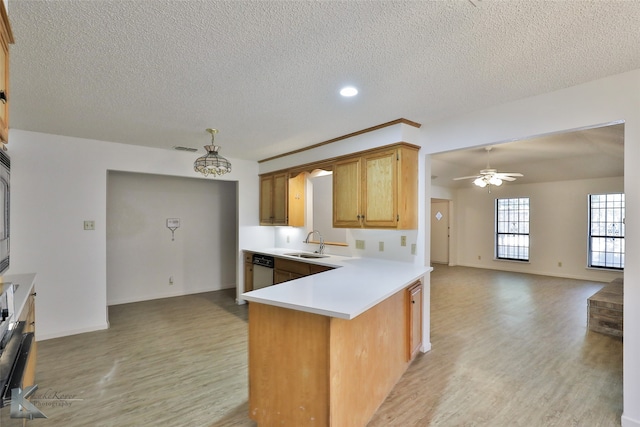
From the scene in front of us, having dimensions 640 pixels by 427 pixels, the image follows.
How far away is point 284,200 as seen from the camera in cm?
466

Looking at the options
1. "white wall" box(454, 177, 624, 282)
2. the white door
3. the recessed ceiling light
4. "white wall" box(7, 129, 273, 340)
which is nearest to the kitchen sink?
the recessed ceiling light

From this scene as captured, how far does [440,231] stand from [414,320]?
23.2 ft

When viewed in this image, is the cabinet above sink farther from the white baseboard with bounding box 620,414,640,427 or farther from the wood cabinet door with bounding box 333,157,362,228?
the white baseboard with bounding box 620,414,640,427

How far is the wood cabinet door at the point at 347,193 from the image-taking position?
11.3 ft

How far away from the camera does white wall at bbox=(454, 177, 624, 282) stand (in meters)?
6.90

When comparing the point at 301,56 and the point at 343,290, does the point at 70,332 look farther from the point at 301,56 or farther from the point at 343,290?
the point at 301,56

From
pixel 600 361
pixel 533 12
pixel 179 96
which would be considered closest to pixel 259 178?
pixel 179 96

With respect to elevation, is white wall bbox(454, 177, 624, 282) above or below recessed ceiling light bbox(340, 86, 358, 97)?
below

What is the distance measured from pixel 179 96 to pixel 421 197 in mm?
2410

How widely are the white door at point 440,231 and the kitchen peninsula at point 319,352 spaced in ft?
24.6

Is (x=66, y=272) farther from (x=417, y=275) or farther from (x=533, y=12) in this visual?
(x=533, y=12)

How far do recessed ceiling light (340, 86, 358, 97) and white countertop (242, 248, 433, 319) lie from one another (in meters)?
1.47

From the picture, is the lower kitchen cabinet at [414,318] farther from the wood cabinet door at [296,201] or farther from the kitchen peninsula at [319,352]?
the wood cabinet door at [296,201]

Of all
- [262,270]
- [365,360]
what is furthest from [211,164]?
[365,360]
